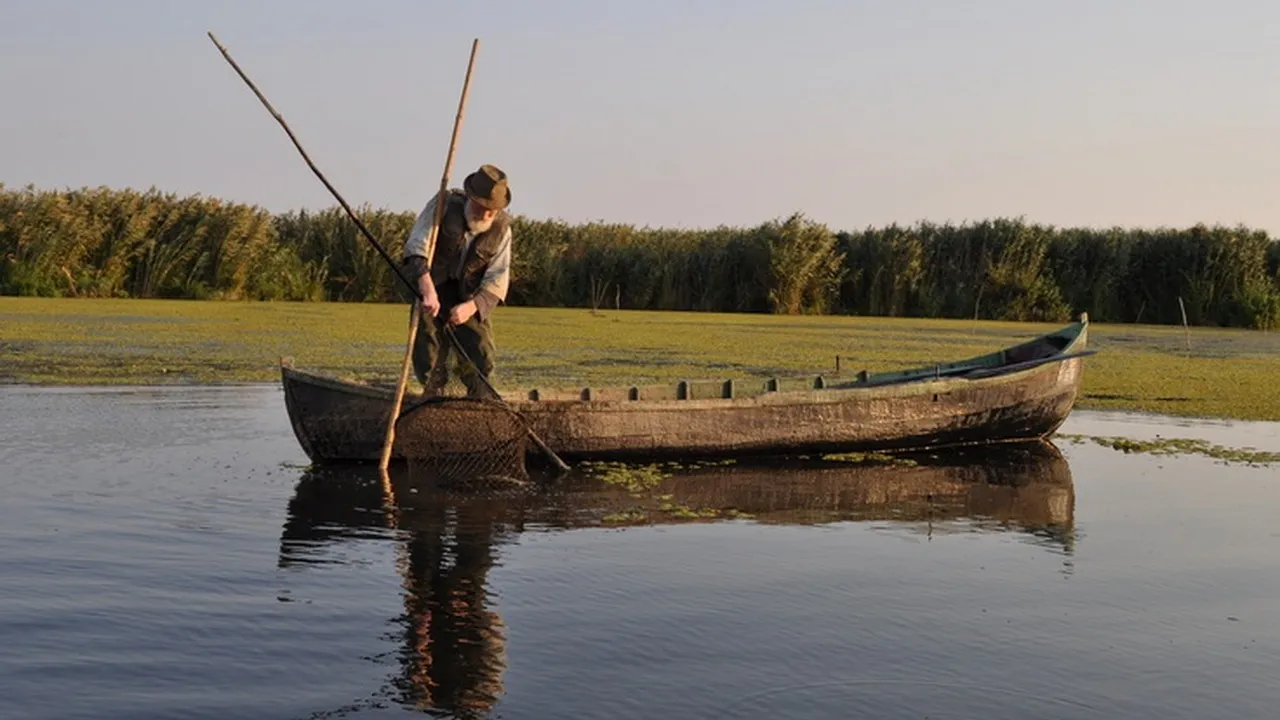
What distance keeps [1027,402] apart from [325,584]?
7370mm

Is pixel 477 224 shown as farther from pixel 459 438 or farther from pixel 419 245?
pixel 459 438

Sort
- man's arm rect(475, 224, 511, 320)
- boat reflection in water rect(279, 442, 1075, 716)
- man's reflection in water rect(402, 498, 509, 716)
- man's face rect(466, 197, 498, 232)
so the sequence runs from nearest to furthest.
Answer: man's reflection in water rect(402, 498, 509, 716)
boat reflection in water rect(279, 442, 1075, 716)
man's face rect(466, 197, 498, 232)
man's arm rect(475, 224, 511, 320)

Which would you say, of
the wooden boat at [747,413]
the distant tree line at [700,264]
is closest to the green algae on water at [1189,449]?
the wooden boat at [747,413]

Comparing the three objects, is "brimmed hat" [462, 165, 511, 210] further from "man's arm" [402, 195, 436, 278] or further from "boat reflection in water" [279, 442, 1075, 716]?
"boat reflection in water" [279, 442, 1075, 716]

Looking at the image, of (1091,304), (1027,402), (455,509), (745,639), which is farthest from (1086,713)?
(1091,304)

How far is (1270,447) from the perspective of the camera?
38.7 ft

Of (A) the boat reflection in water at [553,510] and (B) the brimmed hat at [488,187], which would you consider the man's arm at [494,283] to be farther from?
(A) the boat reflection in water at [553,510]

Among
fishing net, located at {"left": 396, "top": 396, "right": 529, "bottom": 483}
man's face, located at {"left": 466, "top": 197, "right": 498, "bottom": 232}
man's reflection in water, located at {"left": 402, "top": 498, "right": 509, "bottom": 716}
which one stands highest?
man's face, located at {"left": 466, "top": 197, "right": 498, "bottom": 232}

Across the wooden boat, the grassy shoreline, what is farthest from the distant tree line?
the wooden boat

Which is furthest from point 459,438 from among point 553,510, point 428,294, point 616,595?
point 616,595

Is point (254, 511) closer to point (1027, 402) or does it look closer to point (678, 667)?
point (678, 667)

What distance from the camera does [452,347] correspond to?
382 inches

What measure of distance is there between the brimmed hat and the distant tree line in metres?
21.6

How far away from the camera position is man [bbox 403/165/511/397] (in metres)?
9.20
